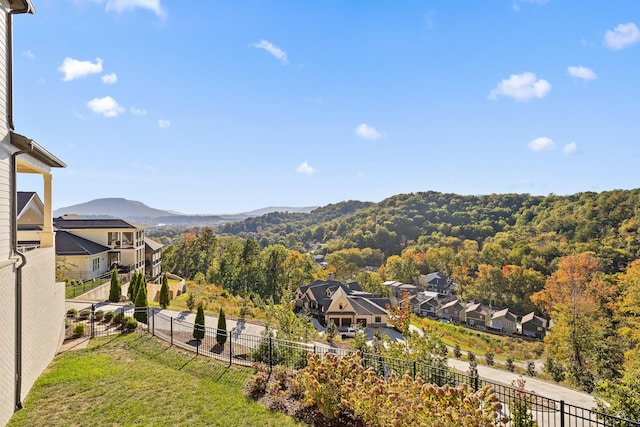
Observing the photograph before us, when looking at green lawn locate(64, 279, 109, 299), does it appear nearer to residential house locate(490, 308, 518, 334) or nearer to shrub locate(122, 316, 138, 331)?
shrub locate(122, 316, 138, 331)

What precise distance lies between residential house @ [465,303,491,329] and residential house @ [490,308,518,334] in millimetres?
895

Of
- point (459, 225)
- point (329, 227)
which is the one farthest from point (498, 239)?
point (329, 227)

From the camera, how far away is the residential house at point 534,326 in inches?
1908

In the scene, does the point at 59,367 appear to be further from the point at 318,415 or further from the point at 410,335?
the point at 410,335

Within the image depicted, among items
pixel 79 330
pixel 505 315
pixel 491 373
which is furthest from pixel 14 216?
pixel 505 315

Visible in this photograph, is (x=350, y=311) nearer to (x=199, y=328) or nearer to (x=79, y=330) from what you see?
(x=199, y=328)

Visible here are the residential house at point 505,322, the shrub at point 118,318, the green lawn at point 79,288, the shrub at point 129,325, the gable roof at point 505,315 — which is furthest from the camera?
the gable roof at point 505,315

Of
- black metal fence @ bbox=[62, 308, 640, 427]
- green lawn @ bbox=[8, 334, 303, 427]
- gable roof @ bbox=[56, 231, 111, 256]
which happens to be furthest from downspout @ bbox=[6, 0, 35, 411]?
gable roof @ bbox=[56, 231, 111, 256]

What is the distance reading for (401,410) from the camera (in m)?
5.61

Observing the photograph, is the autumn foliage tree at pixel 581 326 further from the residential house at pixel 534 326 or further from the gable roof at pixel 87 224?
the gable roof at pixel 87 224

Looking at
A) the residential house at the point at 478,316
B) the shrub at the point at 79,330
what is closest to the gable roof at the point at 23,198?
the shrub at the point at 79,330

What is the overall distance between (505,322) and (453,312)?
8.03 metres

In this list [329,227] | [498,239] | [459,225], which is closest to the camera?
[498,239]

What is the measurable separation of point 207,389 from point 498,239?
81.6 metres
